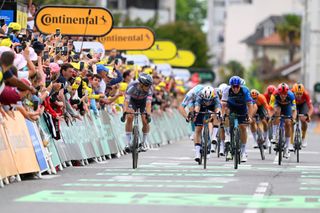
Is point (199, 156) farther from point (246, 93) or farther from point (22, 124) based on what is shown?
point (22, 124)

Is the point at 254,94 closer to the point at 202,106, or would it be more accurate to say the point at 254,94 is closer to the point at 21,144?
the point at 202,106

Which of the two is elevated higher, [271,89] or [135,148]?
[135,148]

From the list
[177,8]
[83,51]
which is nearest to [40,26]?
[83,51]

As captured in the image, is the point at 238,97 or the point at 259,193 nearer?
the point at 259,193

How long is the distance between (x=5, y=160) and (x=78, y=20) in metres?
12.0

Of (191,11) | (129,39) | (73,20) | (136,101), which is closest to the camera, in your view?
(136,101)

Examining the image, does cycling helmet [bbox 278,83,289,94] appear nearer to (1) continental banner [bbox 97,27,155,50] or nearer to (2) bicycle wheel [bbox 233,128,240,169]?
(2) bicycle wheel [bbox 233,128,240,169]

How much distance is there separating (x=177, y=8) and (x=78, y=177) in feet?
453

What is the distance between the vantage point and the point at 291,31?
142 m

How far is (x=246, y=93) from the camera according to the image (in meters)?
24.2

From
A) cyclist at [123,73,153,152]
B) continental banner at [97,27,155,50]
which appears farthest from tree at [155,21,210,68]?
cyclist at [123,73,153,152]

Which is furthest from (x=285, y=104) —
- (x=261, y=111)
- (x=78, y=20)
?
(x=78, y=20)

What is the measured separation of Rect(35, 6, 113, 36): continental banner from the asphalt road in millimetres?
5745

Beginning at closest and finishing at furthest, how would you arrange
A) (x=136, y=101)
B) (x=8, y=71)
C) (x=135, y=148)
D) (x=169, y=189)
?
1. (x=169, y=189)
2. (x=8, y=71)
3. (x=135, y=148)
4. (x=136, y=101)
